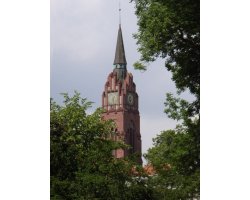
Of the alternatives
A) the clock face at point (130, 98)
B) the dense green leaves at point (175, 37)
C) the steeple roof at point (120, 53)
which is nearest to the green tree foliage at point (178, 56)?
the dense green leaves at point (175, 37)

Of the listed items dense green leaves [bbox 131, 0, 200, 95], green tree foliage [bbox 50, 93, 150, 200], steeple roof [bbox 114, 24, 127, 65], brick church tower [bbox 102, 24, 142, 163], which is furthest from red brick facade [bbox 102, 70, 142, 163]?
dense green leaves [bbox 131, 0, 200, 95]

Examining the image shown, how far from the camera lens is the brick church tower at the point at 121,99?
98188mm

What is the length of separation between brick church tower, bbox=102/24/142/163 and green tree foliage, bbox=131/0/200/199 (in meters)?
79.7

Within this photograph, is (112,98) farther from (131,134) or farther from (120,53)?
(120,53)

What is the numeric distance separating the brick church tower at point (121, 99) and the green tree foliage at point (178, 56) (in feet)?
261

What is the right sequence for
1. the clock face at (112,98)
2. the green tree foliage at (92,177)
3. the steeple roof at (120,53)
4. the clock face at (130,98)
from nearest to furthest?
the green tree foliage at (92,177), the steeple roof at (120,53), the clock face at (112,98), the clock face at (130,98)

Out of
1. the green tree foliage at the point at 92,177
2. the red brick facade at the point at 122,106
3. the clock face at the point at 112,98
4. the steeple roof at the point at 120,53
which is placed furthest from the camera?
the clock face at the point at 112,98

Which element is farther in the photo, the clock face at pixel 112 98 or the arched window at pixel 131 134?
the clock face at pixel 112 98

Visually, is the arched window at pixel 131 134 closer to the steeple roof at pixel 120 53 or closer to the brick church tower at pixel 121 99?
the brick church tower at pixel 121 99

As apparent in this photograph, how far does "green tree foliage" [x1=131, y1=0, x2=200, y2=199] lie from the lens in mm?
13797

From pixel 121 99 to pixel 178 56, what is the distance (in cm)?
8439
